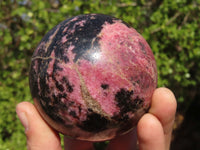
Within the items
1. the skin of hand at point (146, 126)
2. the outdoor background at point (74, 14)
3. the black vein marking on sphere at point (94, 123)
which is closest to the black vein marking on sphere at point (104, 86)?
the black vein marking on sphere at point (94, 123)

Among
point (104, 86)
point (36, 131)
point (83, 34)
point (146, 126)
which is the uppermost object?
point (83, 34)

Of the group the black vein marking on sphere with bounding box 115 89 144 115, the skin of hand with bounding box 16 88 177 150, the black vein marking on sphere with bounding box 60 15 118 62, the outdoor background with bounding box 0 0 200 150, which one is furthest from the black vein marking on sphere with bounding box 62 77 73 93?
the outdoor background with bounding box 0 0 200 150

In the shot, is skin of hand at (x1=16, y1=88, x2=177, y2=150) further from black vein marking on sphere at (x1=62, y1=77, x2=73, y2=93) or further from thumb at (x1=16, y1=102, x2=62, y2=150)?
black vein marking on sphere at (x1=62, y1=77, x2=73, y2=93)

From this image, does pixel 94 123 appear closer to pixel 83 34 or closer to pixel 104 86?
pixel 104 86

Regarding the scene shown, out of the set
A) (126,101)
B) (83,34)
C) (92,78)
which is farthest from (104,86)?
(83,34)

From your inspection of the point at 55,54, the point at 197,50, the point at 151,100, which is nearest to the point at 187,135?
the point at 197,50

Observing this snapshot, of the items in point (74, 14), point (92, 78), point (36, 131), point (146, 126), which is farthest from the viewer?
point (74, 14)
